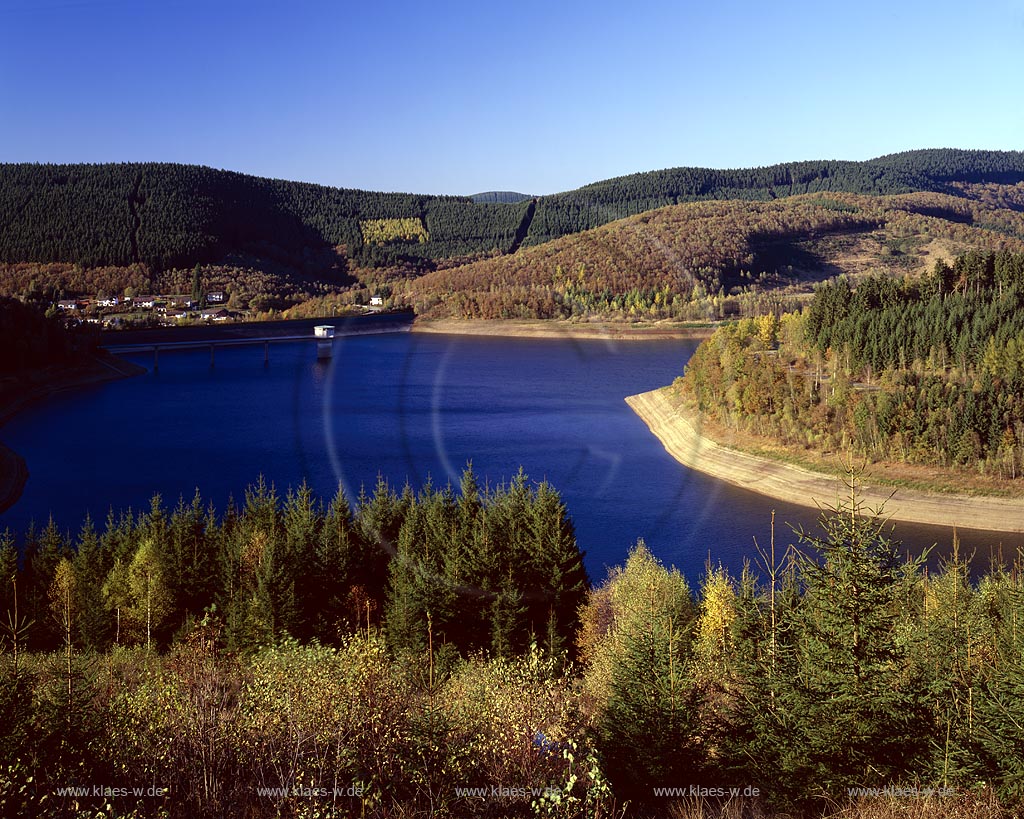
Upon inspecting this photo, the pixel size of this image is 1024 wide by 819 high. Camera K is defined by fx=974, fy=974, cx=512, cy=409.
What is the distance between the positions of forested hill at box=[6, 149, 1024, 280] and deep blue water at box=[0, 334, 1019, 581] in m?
25.9

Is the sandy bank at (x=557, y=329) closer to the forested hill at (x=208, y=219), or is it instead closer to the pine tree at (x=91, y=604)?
the forested hill at (x=208, y=219)

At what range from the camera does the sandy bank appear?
4912 cm

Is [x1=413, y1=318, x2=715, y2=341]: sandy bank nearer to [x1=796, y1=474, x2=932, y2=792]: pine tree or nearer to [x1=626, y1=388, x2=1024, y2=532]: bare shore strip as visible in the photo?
[x1=626, y1=388, x2=1024, y2=532]: bare shore strip

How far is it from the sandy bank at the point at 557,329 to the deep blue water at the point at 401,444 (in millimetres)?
8762

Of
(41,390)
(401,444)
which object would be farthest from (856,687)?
(41,390)

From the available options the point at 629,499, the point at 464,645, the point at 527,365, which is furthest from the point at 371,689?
A: the point at 527,365

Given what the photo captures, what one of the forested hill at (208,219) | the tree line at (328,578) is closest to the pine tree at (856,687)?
the tree line at (328,578)

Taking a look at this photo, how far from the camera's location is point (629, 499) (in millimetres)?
17500

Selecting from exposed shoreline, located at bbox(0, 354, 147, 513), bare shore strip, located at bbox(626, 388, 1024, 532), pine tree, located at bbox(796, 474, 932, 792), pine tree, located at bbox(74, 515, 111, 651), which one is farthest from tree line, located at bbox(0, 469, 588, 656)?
exposed shoreline, located at bbox(0, 354, 147, 513)

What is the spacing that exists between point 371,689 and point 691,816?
6.05ft

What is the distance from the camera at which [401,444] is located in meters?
22.7

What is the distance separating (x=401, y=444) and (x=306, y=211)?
228 feet

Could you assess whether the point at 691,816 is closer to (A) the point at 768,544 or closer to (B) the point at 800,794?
(B) the point at 800,794

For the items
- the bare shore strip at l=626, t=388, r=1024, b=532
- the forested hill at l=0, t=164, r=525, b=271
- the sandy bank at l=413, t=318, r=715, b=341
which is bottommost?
the bare shore strip at l=626, t=388, r=1024, b=532
